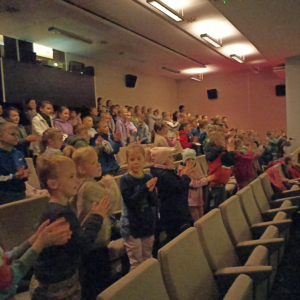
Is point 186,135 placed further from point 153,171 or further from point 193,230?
point 193,230

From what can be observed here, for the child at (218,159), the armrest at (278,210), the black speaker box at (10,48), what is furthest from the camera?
the black speaker box at (10,48)

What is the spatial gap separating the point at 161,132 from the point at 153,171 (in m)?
1.15

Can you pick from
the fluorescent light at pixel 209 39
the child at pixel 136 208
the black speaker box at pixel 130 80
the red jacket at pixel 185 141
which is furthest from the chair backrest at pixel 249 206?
the black speaker box at pixel 130 80

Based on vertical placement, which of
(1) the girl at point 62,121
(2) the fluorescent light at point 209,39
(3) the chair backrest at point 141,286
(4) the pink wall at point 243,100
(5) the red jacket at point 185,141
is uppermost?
(2) the fluorescent light at point 209,39

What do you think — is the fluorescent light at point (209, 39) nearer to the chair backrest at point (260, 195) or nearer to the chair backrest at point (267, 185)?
the chair backrest at point (267, 185)

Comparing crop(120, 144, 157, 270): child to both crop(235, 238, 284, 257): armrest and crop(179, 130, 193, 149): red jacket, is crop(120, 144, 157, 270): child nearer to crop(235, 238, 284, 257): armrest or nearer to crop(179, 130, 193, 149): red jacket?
crop(235, 238, 284, 257): armrest

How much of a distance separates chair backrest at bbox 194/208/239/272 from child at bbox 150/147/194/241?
1.58ft

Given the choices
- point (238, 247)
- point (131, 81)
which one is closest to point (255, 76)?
point (131, 81)

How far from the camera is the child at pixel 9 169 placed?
7.67ft

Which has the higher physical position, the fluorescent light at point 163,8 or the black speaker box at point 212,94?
the fluorescent light at point 163,8

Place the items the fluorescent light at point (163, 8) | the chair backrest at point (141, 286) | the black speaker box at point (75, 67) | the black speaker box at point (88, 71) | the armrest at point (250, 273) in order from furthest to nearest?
the black speaker box at point (88, 71) → the black speaker box at point (75, 67) → the fluorescent light at point (163, 8) → the armrest at point (250, 273) → the chair backrest at point (141, 286)

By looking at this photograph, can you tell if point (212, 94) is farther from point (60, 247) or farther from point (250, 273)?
point (60, 247)

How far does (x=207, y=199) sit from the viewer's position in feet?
12.3

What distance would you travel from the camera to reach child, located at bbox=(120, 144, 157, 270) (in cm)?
196
